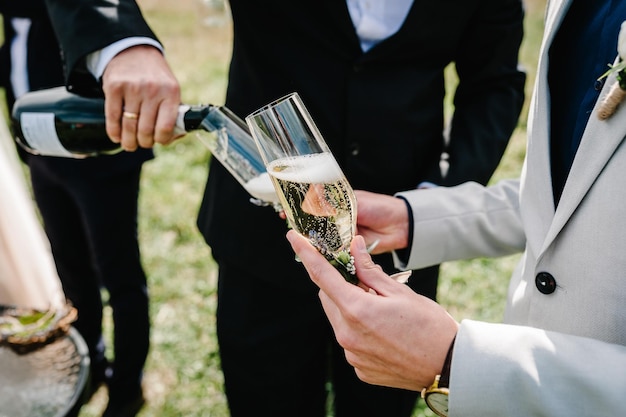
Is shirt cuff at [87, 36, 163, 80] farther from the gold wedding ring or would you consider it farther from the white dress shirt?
the white dress shirt

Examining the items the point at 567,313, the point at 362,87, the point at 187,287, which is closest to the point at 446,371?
the point at 567,313

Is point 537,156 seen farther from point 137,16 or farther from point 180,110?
point 137,16

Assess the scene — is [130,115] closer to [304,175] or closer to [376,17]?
[304,175]

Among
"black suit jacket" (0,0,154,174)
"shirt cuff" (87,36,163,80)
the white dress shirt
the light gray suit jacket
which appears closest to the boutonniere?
the light gray suit jacket

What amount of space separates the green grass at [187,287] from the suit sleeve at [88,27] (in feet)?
5.66

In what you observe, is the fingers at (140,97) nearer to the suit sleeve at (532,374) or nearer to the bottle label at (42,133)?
the bottle label at (42,133)

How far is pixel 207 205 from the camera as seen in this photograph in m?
1.82

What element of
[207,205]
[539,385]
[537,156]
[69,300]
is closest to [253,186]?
[207,205]

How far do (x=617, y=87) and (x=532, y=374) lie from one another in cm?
49

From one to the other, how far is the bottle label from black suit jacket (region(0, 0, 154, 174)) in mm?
557

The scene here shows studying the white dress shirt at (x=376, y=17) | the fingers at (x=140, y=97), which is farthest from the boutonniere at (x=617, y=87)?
the fingers at (x=140, y=97)

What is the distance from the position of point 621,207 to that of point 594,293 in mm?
161

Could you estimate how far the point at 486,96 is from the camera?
1772mm

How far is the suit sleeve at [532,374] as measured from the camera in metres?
0.89
